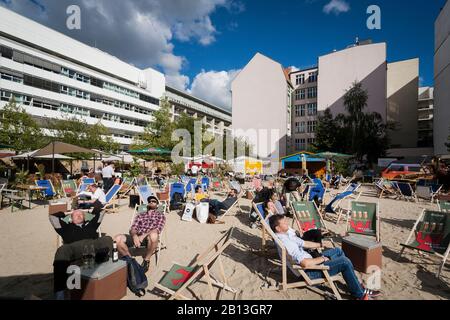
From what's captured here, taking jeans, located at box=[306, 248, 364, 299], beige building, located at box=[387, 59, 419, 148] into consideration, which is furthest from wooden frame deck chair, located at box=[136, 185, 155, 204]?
beige building, located at box=[387, 59, 419, 148]

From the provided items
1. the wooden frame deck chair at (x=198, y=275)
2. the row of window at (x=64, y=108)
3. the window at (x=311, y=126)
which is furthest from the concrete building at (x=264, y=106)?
the wooden frame deck chair at (x=198, y=275)

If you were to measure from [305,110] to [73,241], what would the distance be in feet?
138

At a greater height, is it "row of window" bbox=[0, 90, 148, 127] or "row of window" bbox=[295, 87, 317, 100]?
"row of window" bbox=[295, 87, 317, 100]

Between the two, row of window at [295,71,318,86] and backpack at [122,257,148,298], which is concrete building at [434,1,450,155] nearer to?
row of window at [295,71,318,86]

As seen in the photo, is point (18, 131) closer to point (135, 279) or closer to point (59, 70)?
point (59, 70)

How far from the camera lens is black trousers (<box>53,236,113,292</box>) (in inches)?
111

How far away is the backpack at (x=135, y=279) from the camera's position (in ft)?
9.71

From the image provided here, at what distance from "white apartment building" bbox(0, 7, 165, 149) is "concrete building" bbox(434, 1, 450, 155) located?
134 ft

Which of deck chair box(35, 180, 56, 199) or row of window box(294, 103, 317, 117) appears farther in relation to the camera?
row of window box(294, 103, 317, 117)

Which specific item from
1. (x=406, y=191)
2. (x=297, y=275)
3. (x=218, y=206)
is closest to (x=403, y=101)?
(x=406, y=191)

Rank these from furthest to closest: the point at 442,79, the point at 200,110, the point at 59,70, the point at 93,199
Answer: the point at 200,110, the point at 59,70, the point at 442,79, the point at 93,199

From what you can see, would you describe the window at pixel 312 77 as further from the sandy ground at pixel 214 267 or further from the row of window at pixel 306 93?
the sandy ground at pixel 214 267

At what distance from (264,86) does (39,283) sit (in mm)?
40185

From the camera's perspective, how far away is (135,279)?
9.79ft
